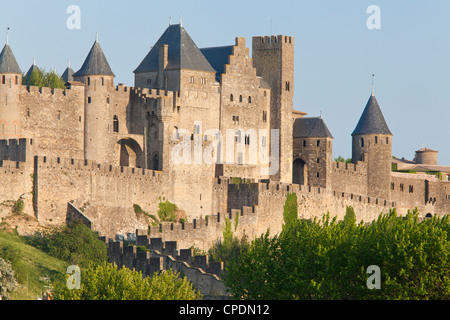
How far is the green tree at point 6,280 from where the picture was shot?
204 ft

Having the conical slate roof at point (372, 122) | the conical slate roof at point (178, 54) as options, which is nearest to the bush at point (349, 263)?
the conical slate roof at point (178, 54)

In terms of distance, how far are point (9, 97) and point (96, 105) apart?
6477 millimetres

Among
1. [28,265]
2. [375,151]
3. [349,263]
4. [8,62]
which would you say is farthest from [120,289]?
[375,151]

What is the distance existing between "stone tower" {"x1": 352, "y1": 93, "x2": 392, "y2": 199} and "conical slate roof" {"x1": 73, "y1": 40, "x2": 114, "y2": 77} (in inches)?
985

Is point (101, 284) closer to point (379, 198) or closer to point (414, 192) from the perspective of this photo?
point (379, 198)

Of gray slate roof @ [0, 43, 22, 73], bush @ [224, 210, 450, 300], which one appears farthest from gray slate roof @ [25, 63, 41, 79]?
bush @ [224, 210, 450, 300]

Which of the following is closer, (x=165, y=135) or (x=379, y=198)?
(x=165, y=135)

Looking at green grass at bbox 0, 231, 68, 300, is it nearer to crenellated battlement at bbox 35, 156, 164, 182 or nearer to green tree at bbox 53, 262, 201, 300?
crenellated battlement at bbox 35, 156, 164, 182

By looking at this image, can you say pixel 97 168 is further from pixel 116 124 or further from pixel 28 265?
pixel 28 265

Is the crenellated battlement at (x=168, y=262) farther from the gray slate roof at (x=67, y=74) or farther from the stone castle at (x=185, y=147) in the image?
the gray slate roof at (x=67, y=74)

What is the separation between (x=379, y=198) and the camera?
100562 mm

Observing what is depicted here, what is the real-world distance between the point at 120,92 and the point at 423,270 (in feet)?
124

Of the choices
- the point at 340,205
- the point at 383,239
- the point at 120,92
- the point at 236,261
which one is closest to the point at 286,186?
the point at 340,205

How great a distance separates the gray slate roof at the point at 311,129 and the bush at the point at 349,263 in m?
37.6
